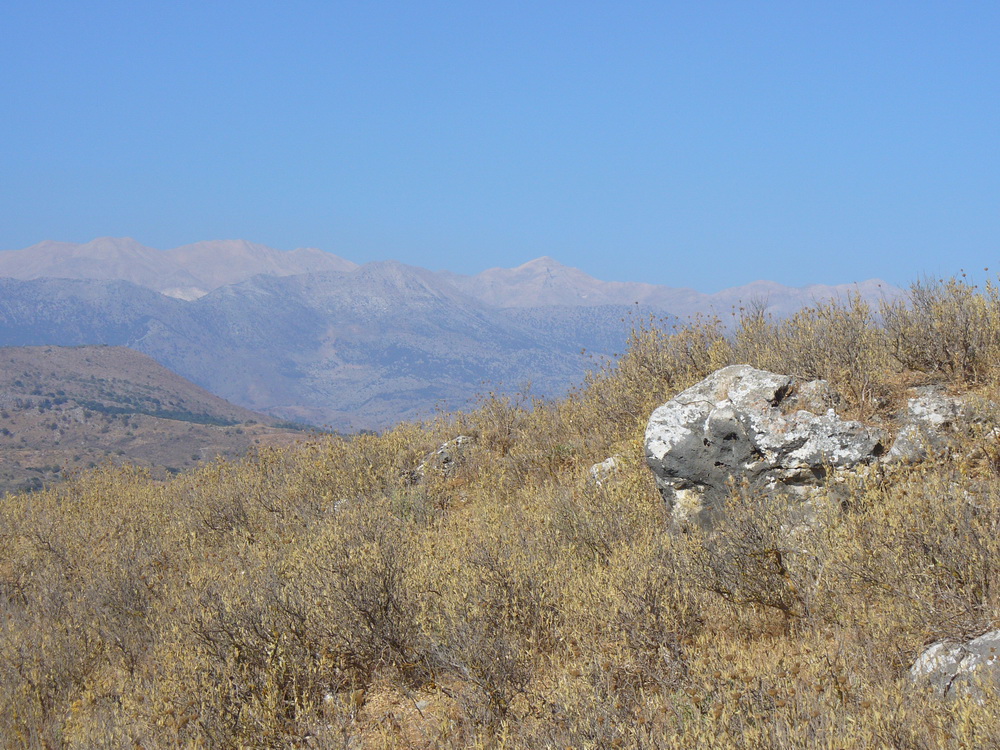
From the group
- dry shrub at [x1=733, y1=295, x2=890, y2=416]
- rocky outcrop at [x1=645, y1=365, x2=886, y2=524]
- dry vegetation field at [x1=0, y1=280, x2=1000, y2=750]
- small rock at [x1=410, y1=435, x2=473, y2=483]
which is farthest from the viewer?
small rock at [x1=410, y1=435, x2=473, y2=483]

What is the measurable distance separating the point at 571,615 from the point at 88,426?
140 m

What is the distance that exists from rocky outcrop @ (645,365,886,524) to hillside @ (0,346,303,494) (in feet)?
31.6

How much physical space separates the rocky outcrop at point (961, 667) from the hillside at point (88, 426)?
40.6 ft

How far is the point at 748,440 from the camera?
639cm

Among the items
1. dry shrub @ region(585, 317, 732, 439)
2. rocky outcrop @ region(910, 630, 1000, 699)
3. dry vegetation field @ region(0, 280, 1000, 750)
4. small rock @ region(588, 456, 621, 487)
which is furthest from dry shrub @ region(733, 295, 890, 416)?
rocky outcrop @ region(910, 630, 1000, 699)

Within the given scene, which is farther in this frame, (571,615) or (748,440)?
(748,440)

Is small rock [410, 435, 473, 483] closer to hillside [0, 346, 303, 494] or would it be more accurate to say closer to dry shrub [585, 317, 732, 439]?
dry shrub [585, 317, 732, 439]

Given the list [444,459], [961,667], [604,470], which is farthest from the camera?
[444,459]

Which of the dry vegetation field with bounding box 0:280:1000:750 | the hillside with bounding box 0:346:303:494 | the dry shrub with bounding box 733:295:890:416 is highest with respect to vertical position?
the dry shrub with bounding box 733:295:890:416

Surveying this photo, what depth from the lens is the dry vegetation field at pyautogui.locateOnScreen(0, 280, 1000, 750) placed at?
11.8ft

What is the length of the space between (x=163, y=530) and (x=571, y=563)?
254 inches

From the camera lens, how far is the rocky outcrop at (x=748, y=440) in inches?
240

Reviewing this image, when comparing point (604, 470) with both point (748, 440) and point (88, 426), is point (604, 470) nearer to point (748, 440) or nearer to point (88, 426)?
point (748, 440)

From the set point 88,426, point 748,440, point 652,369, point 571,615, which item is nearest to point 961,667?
point 571,615
